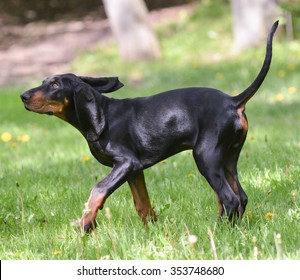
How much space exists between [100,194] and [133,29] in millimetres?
11959

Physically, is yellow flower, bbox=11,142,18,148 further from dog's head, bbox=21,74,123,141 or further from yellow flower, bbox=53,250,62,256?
yellow flower, bbox=53,250,62,256

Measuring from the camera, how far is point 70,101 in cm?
403

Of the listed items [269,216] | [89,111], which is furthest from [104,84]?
[269,216]

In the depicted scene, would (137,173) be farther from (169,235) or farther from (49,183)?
(49,183)

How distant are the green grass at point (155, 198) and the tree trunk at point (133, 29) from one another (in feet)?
15.0

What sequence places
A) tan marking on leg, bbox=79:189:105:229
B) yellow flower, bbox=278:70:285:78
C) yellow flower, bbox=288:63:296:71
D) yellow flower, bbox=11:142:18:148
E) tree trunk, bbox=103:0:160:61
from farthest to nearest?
tree trunk, bbox=103:0:160:61 → yellow flower, bbox=288:63:296:71 → yellow flower, bbox=278:70:285:78 → yellow flower, bbox=11:142:18:148 → tan marking on leg, bbox=79:189:105:229

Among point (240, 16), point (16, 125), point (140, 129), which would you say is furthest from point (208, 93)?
point (240, 16)

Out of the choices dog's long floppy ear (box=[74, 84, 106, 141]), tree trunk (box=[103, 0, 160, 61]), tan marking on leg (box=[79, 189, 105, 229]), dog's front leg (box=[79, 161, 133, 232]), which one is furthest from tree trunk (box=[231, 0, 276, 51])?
tan marking on leg (box=[79, 189, 105, 229])

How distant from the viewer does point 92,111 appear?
4.02 meters

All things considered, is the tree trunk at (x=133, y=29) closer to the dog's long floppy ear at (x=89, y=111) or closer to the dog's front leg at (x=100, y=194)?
the dog's long floppy ear at (x=89, y=111)

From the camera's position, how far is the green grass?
3.68 meters

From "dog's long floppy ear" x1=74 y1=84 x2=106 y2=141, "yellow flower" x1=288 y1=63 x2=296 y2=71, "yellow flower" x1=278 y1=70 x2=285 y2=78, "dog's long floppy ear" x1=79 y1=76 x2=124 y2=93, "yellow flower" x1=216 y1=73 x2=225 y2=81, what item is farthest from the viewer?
"yellow flower" x1=216 y1=73 x2=225 y2=81

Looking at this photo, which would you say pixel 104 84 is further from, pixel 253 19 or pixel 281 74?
pixel 253 19

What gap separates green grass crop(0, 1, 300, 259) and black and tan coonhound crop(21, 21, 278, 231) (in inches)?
9.2
